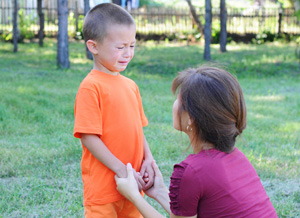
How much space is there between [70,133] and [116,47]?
126 inches

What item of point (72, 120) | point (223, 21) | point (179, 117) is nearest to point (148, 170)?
point (179, 117)

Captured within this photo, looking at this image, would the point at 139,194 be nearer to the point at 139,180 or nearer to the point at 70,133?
the point at 139,180

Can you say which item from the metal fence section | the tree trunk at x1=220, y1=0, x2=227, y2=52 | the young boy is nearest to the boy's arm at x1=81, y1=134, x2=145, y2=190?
the young boy

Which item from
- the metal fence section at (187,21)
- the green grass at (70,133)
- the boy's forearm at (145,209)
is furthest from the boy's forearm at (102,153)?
the metal fence section at (187,21)

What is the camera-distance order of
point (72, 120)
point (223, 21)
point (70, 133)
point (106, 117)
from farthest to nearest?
point (223, 21)
point (72, 120)
point (70, 133)
point (106, 117)

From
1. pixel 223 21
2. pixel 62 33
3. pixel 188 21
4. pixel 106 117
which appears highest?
pixel 188 21

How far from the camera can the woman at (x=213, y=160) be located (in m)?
1.63

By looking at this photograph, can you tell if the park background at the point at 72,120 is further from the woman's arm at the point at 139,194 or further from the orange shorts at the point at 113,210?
the orange shorts at the point at 113,210

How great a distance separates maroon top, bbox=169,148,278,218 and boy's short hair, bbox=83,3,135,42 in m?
0.77

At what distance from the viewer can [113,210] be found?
2061 millimetres

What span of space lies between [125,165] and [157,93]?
5.65 m

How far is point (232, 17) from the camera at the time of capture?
61.6ft

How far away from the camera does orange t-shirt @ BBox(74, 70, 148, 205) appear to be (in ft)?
6.47

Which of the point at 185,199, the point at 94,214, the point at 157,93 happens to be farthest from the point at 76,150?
the point at 157,93
